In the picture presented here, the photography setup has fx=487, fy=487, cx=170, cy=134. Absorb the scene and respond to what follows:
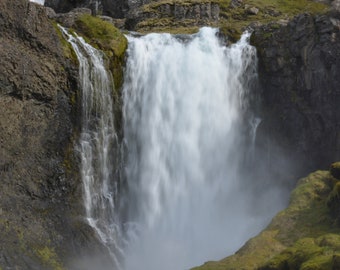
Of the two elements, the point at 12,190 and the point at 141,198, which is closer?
the point at 12,190

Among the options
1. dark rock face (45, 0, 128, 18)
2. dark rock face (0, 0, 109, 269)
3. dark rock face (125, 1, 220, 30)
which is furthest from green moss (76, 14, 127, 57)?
dark rock face (45, 0, 128, 18)

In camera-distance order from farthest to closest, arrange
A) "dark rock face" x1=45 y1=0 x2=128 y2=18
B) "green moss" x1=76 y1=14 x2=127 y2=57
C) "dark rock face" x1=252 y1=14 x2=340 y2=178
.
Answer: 1. "dark rock face" x1=45 y1=0 x2=128 y2=18
2. "dark rock face" x1=252 y1=14 x2=340 y2=178
3. "green moss" x1=76 y1=14 x2=127 y2=57

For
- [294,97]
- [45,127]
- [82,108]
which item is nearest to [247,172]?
[294,97]

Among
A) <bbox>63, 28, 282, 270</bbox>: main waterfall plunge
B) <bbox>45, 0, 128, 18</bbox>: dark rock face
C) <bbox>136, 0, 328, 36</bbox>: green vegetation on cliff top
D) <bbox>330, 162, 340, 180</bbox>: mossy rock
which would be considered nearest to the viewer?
<bbox>330, 162, 340, 180</bbox>: mossy rock

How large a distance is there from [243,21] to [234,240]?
91.0 feet

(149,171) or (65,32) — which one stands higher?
(65,32)

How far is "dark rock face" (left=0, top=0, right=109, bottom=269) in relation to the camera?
23.0 meters

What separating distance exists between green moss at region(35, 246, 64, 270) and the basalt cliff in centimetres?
6

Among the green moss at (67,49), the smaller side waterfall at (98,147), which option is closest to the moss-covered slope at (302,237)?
the smaller side waterfall at (98,147)

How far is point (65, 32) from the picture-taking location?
3020 centimetres

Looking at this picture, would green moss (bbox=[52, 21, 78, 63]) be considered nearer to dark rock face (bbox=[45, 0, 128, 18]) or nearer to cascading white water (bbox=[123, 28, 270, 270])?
cascading white water (bbox=[123, 28, 270, 270])

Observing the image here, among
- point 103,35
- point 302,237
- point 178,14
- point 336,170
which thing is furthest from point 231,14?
point 302,237

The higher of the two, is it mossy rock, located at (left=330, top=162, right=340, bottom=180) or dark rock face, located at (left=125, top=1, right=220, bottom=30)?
dark rock face, located at (left=125, top=1, right=220, bottom=30)

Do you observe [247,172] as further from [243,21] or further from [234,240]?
[243,21]
